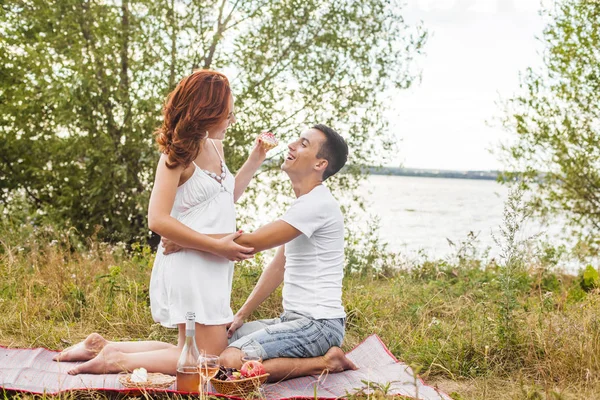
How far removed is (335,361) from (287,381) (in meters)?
0.36

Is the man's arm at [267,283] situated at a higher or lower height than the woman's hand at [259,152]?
lower

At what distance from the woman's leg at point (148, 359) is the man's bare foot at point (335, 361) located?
2.33 feet

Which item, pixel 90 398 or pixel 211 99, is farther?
pixel 211 99

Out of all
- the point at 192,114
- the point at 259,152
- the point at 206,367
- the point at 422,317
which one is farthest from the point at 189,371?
the point at 422,317

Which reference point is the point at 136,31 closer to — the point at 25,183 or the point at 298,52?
the point at 298,52

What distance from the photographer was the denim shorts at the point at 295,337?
156 inches

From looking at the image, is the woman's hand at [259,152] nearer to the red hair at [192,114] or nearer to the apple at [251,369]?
the red hair at [192,114]

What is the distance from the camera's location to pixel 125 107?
29.5 ft

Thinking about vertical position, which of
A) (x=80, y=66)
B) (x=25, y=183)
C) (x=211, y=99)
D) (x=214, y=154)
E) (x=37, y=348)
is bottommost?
(x=37, y=348)

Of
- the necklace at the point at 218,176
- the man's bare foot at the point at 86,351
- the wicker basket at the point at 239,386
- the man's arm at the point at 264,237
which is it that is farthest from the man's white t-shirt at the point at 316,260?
the man's bare foot at the point at 86,351

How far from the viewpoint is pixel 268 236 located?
13.2 feet

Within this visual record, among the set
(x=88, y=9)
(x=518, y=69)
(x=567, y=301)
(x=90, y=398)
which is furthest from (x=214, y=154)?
(x=518, y=69)

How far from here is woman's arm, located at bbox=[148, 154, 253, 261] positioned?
12.5 feet

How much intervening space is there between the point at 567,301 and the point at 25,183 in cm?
762
